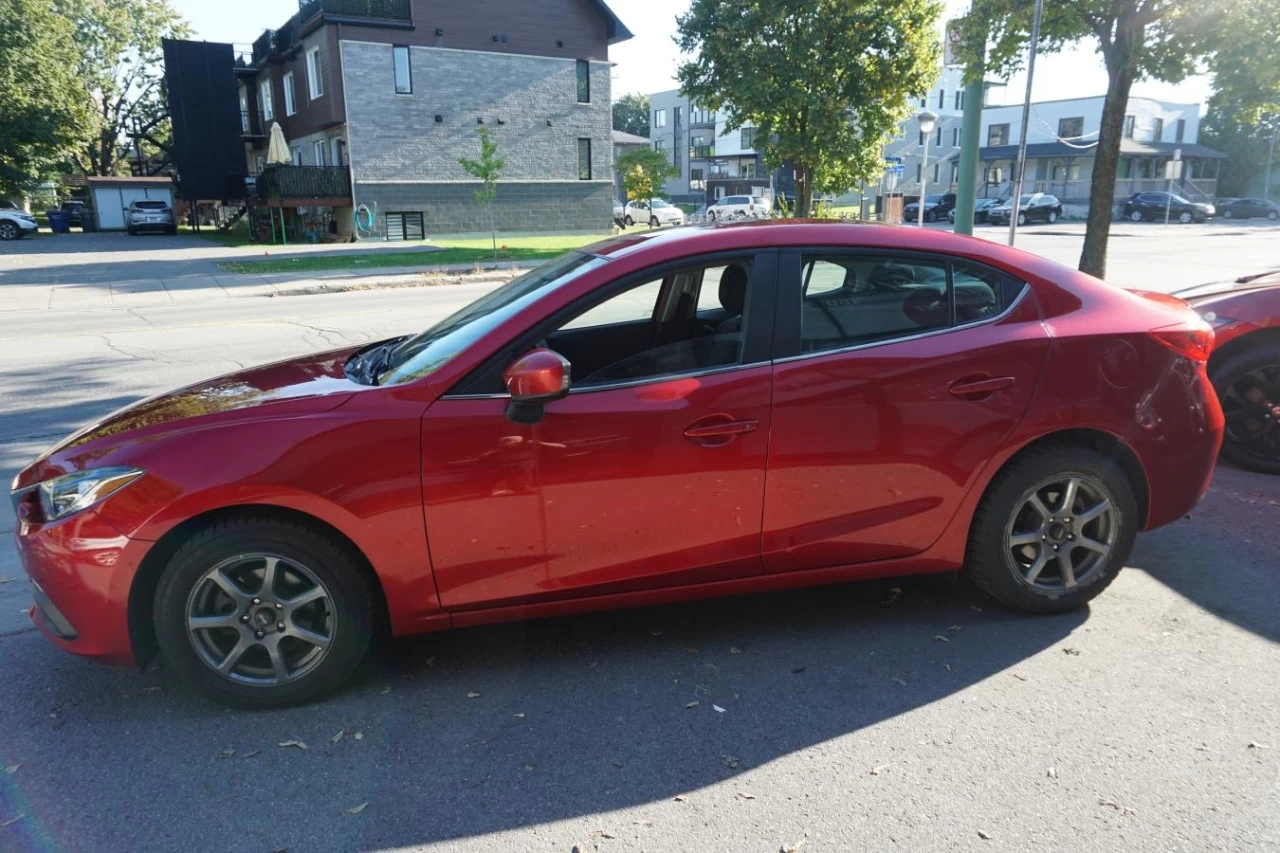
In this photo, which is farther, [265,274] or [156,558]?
[265,274]

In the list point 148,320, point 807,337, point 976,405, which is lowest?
point 148,320

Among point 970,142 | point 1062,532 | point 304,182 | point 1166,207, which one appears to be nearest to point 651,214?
point 304,182

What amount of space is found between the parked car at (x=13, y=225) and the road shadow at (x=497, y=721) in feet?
132

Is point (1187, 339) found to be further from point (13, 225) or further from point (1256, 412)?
point (13, 225)

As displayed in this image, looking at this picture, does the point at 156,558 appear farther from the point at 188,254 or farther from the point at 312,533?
the point at 188,254

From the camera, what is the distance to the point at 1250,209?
53812 mm

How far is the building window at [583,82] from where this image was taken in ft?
120

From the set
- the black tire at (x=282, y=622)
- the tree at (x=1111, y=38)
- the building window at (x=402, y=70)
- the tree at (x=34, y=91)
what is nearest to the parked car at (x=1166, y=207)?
the building window at (x=402, y=70)

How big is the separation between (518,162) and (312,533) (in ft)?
113

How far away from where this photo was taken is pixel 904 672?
351 centimetres

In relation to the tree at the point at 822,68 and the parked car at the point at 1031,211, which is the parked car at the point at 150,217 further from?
the parked car at the point at 1031,211

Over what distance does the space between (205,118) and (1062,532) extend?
144 feet

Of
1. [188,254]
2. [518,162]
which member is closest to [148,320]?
[188,254]

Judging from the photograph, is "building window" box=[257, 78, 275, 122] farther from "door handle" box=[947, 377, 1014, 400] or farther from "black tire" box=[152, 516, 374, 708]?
"door handle" box=[947, 377, 1014, 400]
